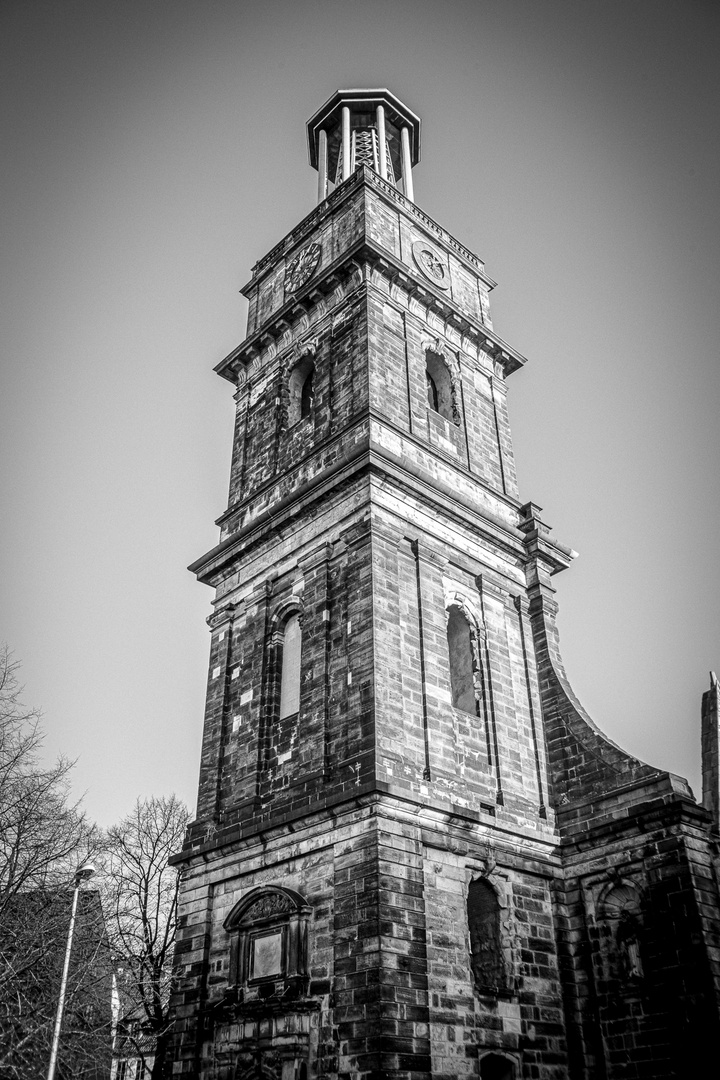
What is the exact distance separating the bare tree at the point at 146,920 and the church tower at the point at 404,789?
12385 mm

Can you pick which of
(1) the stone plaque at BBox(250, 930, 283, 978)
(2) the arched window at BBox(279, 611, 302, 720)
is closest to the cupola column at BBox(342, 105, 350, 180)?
(2) the arched window at BBox(279, 611, 302, 720)

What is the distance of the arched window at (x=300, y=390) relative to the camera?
24000 mm

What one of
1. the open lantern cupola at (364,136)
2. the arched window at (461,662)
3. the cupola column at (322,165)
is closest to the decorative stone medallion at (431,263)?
the open lantern cupola at (364,136)

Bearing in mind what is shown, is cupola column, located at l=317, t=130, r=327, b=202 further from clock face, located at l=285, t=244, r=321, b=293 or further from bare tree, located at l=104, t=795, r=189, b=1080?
bare tree, located at l=104, t=795, r=189, b=1080

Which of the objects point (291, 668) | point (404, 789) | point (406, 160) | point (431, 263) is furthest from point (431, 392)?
point (404, 789)

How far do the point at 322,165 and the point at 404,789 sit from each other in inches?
938

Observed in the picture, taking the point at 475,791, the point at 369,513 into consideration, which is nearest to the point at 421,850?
the point at 475,791

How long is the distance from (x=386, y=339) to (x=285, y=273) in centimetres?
684

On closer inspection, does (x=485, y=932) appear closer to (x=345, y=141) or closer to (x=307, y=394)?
(x=307, y=394)

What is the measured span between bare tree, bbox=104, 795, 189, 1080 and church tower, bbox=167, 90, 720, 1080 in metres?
12.4

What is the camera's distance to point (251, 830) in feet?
55.5

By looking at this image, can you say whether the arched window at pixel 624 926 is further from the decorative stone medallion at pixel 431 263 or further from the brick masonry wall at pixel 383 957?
the decorative stone medallion at pixel 431 263

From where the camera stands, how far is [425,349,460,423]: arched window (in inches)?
939

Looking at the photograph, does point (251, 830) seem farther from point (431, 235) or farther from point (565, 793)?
point (431, 235)
